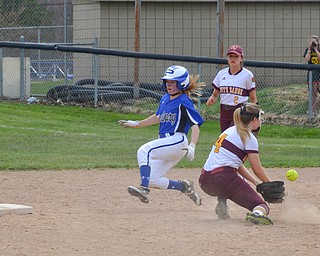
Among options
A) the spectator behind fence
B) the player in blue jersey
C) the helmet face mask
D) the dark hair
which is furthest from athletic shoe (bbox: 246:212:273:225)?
the spectator behind fence

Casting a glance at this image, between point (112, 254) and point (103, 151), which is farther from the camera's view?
point (103, 151)

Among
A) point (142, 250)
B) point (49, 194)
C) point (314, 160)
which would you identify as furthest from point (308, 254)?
point (314, 160)

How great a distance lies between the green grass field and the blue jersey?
3.89 m

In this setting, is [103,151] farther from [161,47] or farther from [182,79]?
[161,47]

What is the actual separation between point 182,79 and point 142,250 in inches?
111

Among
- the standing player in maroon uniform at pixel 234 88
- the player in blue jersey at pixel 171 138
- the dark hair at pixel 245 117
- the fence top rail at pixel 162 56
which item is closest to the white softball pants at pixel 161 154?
the player in blue jersey at pixel 171 138

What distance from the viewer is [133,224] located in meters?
7.62

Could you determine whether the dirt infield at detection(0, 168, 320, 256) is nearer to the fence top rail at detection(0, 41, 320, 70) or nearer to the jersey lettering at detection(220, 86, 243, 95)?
the jersey lettering at detection(220, 86, 243, 95)

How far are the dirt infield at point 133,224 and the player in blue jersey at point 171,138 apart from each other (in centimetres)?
28

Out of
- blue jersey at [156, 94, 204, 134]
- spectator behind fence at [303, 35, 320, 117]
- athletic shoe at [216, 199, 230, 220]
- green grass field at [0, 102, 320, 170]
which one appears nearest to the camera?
athletic shoe at [216, 199, 230, 220]

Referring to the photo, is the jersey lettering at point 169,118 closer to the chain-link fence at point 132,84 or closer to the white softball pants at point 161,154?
the white softball pants at point 161,154

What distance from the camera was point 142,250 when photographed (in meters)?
6.36

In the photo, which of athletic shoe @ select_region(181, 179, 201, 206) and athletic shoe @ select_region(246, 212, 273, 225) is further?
athletic shoe @ select_region(181, 179, 201, 206)

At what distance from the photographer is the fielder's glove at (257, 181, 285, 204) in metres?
7.89
